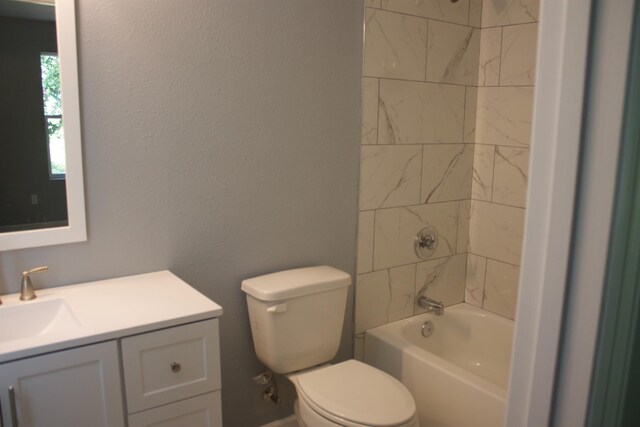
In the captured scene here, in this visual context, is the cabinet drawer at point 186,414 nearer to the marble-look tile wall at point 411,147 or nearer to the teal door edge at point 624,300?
the marble-look tile wall at point 411,147

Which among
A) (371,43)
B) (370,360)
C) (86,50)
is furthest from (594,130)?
(370,360)

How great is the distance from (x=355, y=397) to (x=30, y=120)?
4.71 feet

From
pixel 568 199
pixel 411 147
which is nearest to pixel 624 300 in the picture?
pixel 568 199

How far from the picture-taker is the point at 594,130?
1.56 ft

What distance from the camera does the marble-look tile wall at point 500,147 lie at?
259cm

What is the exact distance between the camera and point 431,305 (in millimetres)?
2770

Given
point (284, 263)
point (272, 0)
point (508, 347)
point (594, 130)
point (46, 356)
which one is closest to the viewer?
point (594, 130)

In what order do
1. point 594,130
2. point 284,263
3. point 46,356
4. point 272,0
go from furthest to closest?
point 284,263 → point 272,0 → point 46,356 → point 594,130

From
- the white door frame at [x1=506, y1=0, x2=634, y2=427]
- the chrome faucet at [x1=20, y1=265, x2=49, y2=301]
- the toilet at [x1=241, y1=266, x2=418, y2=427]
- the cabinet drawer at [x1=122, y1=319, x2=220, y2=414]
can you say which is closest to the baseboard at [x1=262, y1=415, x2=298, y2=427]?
the toilet at [x1=241, y1=266, x2=418, y2=427]

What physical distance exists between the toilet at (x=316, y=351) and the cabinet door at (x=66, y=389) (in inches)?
27.4

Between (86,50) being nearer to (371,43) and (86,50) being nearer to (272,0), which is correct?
(272,0)

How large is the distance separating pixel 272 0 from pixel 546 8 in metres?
1.75

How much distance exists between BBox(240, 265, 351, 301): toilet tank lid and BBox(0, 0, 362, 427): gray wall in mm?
93

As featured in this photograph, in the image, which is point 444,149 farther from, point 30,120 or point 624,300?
point 624,300
